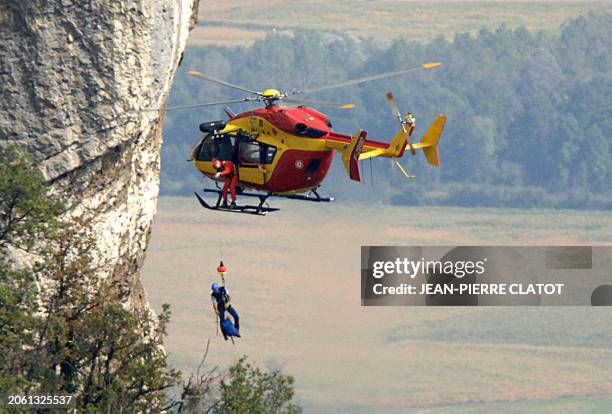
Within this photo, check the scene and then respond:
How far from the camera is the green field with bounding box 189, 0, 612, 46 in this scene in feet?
477

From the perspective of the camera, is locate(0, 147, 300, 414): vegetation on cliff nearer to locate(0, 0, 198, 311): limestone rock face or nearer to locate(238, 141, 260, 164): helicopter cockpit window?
locate(0, 0, 198, 311): limestone rock face

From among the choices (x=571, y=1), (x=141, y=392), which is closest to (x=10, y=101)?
(x=141, y=392)

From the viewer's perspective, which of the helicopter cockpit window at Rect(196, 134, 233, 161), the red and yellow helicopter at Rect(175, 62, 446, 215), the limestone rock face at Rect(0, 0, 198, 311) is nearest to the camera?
the red and yellow helicopter at Rect(175, 62, 446, 215)

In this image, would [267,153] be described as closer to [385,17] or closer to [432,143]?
[432,143]

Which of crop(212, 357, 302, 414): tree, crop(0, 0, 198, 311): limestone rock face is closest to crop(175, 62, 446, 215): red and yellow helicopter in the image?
crop(212, 357, 302, 414): tree

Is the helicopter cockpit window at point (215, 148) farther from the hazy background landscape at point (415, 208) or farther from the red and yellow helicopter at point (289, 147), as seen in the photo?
the hazy background landscape at point (415, 208)

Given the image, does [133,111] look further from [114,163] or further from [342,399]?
[342,399]

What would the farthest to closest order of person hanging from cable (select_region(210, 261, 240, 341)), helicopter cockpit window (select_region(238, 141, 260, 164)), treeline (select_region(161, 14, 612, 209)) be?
treeline (select_region(161, 14, 612, 209))
helicopter cockpit window (select_region(238, 141, 260, 164))
person hanging from cable (select_region(210, 261, 240, 341))

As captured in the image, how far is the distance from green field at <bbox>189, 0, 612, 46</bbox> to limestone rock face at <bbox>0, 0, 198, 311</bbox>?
84649mm

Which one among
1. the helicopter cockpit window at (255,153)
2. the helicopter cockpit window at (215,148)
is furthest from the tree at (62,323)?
the helicopter cockpit window at (255,153)

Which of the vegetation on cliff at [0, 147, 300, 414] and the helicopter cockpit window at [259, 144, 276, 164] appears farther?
the helicopter cockpit window at [259, 144, 276, 164]

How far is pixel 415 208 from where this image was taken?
123562mm

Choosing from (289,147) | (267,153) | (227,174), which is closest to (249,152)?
(267,153)

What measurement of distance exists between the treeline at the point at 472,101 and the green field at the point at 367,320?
6.05 m
